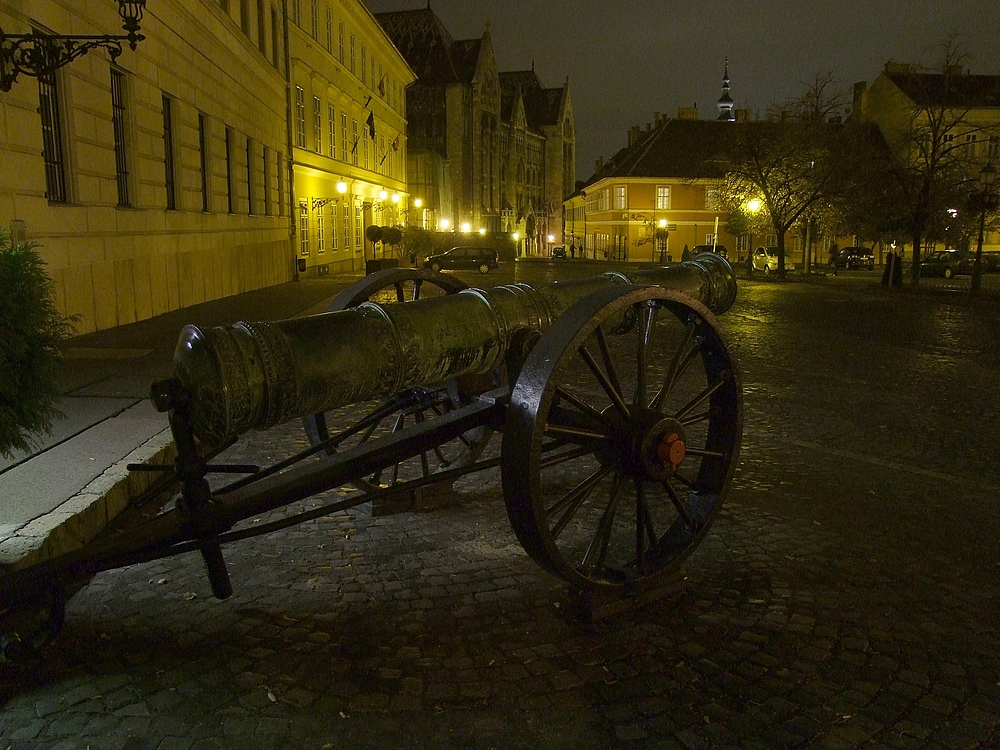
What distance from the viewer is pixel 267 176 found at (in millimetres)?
25266

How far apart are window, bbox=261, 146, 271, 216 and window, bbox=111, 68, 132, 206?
34.4 ft

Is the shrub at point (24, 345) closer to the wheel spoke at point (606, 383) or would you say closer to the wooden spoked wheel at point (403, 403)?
the wooden spoked wheel at point (403, 403)

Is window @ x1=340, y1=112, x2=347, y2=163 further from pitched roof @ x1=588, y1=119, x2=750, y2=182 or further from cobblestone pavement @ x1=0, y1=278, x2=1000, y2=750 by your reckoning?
cobblestone pavement @ x1=0, y1=278, x2=1000, y2=750

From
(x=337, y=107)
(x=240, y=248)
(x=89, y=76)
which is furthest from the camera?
(x=337, y=107)

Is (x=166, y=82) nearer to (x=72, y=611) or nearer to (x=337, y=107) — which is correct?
(x=72, y=611)

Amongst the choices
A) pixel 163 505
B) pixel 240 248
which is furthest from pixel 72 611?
pixel 240 248

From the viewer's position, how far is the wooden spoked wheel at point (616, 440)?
332 cm

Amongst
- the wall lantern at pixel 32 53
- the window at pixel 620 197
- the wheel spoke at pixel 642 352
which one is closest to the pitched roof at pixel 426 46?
the window at pixel 620 197

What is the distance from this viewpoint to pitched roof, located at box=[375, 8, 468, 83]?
7538cm

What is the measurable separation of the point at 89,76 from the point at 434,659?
12.1m

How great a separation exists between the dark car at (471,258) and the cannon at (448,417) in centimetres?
4052

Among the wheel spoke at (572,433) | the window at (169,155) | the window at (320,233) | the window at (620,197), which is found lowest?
the wheel spoke at (572,433)

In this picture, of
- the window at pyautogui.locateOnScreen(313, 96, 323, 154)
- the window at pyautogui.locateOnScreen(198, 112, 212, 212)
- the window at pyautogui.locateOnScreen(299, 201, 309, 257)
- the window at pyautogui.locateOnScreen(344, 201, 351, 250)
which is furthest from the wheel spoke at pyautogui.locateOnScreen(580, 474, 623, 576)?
the window at pyautogui.locateOnScreen(344, 201, 351, 250)

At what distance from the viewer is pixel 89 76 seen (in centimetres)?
1253
